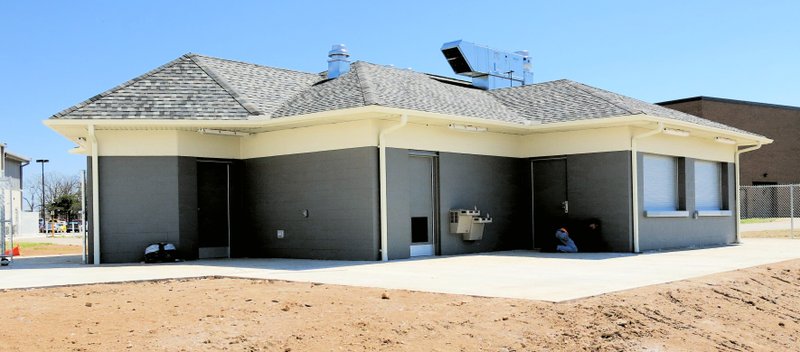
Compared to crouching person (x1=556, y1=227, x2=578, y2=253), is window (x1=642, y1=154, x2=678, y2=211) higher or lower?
higher

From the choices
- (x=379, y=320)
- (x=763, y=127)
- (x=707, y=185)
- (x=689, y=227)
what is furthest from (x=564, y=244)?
(x=763, y=127)

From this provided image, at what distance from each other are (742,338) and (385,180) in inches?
318

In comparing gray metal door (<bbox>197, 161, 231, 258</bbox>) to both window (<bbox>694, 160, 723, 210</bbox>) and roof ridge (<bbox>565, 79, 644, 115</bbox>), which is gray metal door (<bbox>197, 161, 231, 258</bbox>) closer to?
roof ridge (<bbox>565, 79, 644, 115</bbox>)

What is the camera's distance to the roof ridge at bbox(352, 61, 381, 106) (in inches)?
592

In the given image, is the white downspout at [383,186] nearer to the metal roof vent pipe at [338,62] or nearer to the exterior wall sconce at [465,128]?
the exterior wall sconce at [465,128]

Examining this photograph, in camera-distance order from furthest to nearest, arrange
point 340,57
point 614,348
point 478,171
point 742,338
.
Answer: point 340,57 → point 478,171 → point 742,338 → point 614,348

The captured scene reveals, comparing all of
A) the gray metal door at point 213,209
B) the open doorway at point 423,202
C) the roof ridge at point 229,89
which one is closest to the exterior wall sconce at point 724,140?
the open doorway at point 423,202

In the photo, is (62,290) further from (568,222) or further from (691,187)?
(691,187)

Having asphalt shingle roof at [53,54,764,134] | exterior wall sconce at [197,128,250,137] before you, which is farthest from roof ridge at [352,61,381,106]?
exterior wall sconce at [197,128,250,137]

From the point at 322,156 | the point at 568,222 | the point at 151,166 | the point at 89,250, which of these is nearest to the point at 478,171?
the point at 568,222

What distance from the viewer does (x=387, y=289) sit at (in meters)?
10.2

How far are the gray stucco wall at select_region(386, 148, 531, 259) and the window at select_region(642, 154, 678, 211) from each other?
2765 mm

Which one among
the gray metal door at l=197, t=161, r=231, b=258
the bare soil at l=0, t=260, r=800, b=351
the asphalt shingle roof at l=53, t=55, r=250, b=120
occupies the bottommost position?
the bare soil at l=0, t=260, r=800, b=351

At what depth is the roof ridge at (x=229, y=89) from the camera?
16.4 metres
